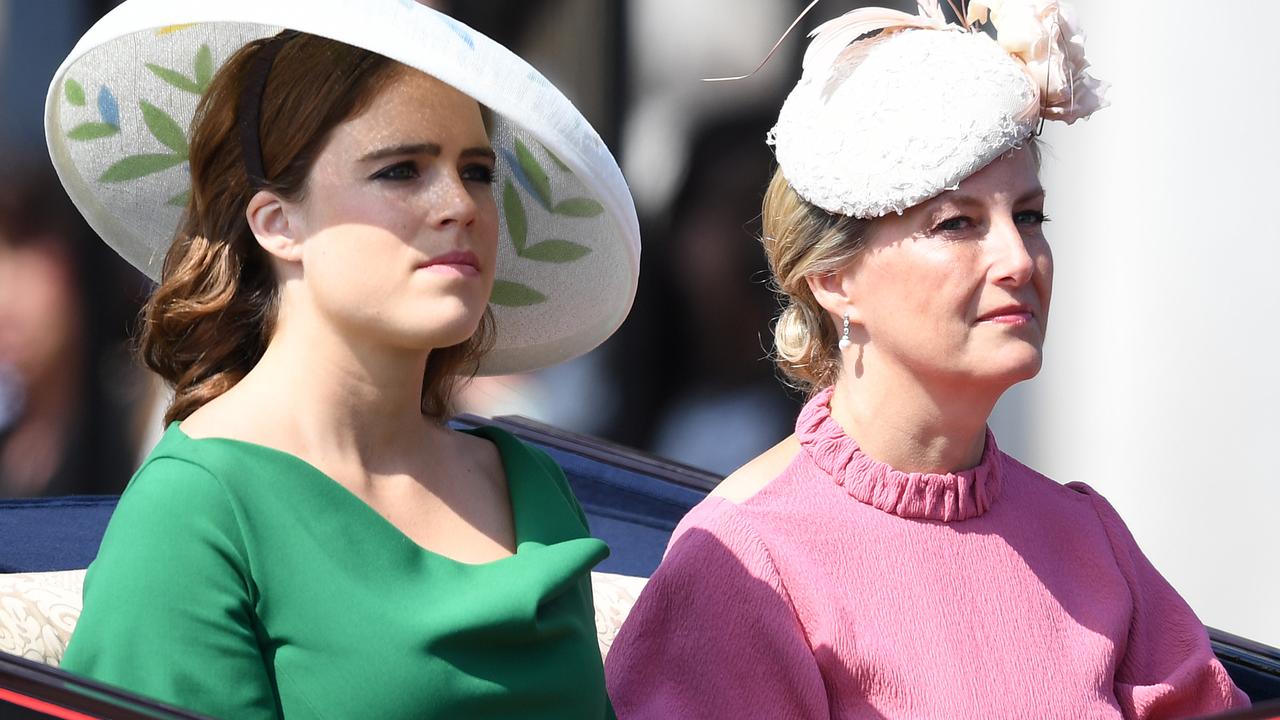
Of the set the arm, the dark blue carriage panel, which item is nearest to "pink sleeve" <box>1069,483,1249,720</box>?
the arm

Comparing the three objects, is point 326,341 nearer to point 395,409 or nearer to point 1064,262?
point 395,409

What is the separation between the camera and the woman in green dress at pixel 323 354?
188cm

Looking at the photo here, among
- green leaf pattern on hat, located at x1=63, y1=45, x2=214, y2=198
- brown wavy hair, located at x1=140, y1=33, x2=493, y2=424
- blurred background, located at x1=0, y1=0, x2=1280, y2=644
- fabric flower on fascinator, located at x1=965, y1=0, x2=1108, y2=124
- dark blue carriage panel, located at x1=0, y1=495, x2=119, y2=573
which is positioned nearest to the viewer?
brown wavy hair, located at x1=140, y1=33, x2=493, y2=424

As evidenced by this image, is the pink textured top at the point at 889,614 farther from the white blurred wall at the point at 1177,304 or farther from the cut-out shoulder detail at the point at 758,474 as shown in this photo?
the white blurred wall at the point at 1177,304

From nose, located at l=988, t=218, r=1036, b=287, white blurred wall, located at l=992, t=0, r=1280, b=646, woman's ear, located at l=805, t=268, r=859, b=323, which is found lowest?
white blurred wall, located at l=992, t=0, r=1280, b=646

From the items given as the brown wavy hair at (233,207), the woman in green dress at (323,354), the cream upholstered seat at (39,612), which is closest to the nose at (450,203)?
the woman in green dress at (323,354)

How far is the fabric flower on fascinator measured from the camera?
2430 millimetres

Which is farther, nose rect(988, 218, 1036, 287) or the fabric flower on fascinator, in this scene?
the fabric flower on fascinator

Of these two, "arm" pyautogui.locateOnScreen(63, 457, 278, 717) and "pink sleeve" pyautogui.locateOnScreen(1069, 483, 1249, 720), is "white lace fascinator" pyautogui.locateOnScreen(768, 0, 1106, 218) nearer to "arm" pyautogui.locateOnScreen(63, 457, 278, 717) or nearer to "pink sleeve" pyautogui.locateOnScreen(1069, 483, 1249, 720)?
"pink sleeve" pyautogui.locateOnScreen(1069, 483, 1249, 720)

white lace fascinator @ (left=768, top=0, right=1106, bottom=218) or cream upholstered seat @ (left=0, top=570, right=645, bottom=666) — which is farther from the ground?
white lace fascinator @ (left=768, top=0, right=1106, bottom=218)

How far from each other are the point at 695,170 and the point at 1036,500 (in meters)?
2.67

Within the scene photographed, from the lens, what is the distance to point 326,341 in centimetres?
204

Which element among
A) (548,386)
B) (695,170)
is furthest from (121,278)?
(695,170)

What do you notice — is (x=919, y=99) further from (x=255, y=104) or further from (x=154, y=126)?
(x=154, y=126)
